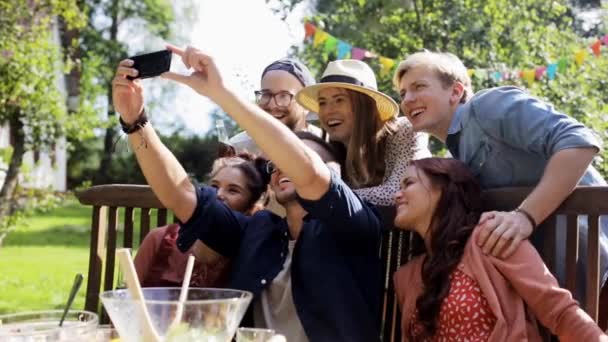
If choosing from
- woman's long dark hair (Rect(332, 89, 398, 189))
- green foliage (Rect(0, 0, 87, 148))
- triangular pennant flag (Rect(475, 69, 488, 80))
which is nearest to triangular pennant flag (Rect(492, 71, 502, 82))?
triangular pennant flag (Rect(475, 69, 488, 80))

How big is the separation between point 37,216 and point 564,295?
49.7 ft

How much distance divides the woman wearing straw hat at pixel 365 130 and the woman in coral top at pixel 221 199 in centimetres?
31

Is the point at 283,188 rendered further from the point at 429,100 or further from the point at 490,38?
the point at 490,38

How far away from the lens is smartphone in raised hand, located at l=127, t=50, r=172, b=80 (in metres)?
1.83

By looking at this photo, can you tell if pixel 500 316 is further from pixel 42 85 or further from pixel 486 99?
pixel 42 85

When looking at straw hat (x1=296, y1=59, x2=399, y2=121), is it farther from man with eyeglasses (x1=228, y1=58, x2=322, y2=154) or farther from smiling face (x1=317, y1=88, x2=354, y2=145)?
man with eyeglasses (x1=228, y1=58, x2=322, y2=154)

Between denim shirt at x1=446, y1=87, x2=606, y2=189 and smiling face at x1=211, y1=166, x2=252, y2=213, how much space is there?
72cm

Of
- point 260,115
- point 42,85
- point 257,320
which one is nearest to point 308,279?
point 257,320

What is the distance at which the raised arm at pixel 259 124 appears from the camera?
1711mm

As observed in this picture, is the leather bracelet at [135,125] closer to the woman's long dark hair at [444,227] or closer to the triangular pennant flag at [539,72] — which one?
the woman's long dark hair at [444,227]

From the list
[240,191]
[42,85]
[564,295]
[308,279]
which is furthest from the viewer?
[42,85]

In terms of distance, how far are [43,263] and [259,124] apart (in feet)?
27.0

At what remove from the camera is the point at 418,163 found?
236 cm

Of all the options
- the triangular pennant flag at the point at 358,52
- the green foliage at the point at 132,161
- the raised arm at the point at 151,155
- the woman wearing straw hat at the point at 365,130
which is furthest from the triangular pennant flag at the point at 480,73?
the green foliage at the point at 132,161
